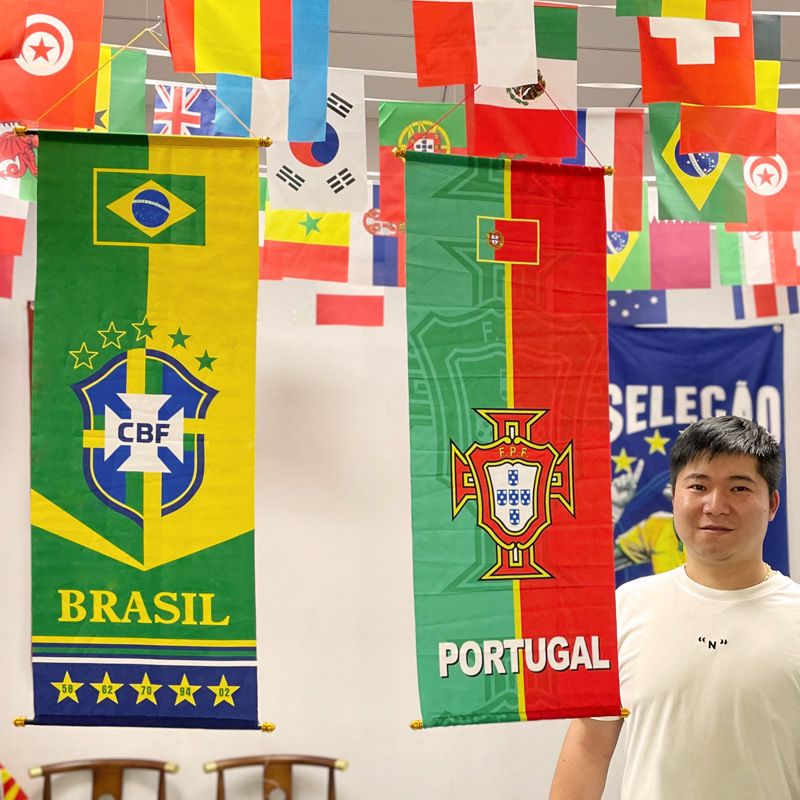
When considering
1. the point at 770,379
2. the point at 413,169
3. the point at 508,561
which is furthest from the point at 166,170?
the point at 770,379

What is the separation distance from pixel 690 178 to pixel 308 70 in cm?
112

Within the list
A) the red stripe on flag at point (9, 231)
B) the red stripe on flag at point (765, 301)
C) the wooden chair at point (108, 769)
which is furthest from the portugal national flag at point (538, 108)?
the wooden chair at point (108, 769)

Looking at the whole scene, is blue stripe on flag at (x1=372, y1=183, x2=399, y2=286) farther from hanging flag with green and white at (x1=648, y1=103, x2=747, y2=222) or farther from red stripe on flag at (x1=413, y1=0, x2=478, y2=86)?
red stripe on flag at (x1=413, y1=0, x2=478, y2=86)

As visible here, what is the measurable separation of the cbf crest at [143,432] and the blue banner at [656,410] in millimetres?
2863

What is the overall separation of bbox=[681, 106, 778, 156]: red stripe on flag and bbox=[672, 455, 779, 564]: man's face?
0.82 metres

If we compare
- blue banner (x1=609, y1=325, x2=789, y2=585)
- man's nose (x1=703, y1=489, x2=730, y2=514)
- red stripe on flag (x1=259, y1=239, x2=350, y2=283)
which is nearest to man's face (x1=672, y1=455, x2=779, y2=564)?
man's nose (x1=703, y1=489, x2=730, y2=514)

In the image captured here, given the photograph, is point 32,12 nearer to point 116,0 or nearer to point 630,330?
point 116,0

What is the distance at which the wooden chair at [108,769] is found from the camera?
14.5 feet

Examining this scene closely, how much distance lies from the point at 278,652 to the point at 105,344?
8.91ft

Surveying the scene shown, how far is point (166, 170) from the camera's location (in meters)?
2.23

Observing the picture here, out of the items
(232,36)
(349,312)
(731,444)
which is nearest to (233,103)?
(232,36)

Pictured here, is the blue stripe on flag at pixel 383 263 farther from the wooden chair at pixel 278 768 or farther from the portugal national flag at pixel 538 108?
the wooden chair at pixel 278 768

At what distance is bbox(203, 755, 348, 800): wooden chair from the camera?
14.7 feet

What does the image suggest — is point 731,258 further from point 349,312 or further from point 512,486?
point 512,486
